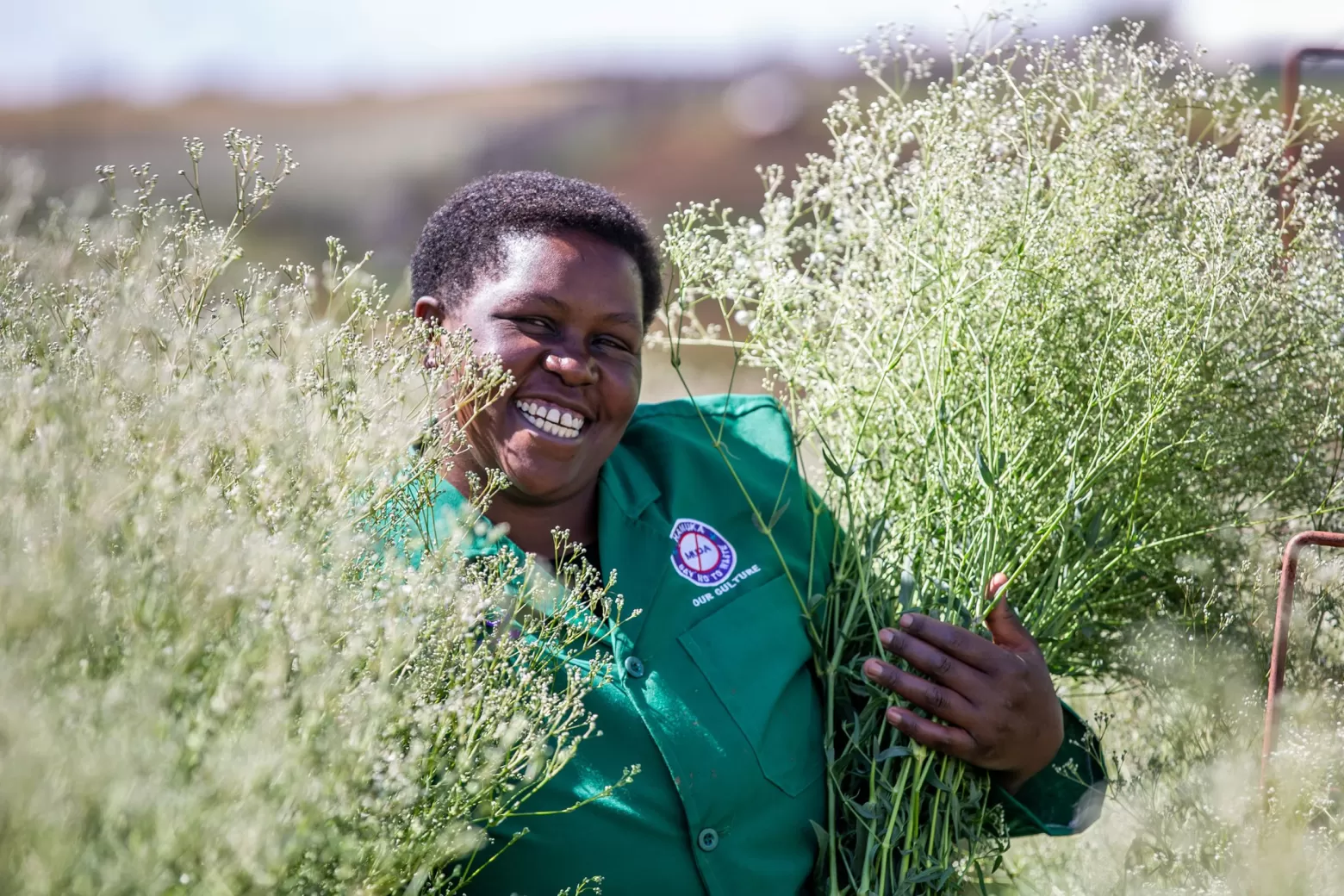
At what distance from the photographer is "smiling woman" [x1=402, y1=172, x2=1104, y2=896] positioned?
5.50 ft

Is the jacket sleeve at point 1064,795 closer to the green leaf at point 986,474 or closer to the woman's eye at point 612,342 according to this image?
the green leaf at point 986,474

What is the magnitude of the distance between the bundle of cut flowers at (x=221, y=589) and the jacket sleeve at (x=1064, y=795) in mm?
943

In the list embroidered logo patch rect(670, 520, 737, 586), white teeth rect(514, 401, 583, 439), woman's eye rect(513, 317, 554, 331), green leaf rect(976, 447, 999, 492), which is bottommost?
embroidered logo patch rect(670, 520, 737, 586)

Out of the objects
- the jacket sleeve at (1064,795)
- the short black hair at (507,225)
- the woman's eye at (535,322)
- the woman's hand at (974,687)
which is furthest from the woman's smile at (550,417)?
the jacket sleeve at (1064,795)

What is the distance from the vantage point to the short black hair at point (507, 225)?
1934 millimetres

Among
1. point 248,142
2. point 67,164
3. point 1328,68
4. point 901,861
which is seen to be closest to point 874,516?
point 901,861

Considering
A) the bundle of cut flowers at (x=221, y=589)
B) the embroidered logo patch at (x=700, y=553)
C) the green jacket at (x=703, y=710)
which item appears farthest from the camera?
the embroidered logo patch at (x=700, y=553)

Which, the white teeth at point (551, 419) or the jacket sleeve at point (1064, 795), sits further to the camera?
the jacket sleeve at point (1064, 795)

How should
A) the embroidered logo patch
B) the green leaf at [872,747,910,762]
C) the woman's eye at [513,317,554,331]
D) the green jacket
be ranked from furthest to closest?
the embroidered logo patch < the woman's eye at [513,317,554,331] < the green leaf at [872,747,910,762] < the green jacket

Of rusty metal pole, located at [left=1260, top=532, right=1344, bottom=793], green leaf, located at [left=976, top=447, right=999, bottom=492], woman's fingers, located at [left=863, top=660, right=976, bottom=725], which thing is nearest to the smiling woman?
woman's fingers, located at [left=863, top=660, right=976, bottom=725]

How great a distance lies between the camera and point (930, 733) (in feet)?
5.75

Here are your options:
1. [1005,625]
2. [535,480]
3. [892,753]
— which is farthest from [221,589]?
[1005,625]

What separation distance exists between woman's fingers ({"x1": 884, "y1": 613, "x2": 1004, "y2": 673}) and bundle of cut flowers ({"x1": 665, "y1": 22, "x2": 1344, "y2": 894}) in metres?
0.07

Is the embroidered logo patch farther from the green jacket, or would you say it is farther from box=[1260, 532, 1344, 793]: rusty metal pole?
box=[1260, 532, 1344, 793]: rusty metal pole
